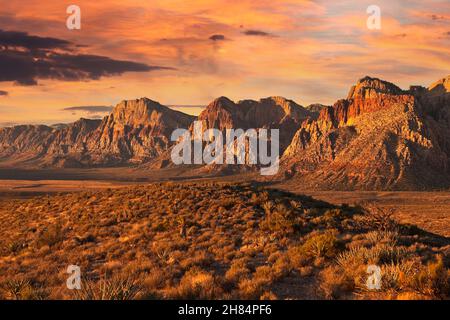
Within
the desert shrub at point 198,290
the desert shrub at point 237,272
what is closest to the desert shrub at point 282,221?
the desert shrub at point 237,272

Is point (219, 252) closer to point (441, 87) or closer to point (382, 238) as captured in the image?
point (382, 238)

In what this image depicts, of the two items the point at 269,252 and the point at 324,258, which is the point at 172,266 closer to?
the point at 269,252

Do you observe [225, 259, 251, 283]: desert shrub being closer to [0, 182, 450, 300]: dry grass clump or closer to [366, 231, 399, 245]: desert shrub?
[0, 182, 450, 300]: dry grass clump

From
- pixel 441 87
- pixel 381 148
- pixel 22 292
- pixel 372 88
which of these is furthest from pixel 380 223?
pixel 441 87

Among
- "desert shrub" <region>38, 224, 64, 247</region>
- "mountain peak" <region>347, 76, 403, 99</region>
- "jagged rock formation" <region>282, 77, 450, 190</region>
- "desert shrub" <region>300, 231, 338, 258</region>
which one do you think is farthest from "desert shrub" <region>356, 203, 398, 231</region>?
"mountain peak" <region>347, 76, 403, 99</region>

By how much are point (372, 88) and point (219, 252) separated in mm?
168444

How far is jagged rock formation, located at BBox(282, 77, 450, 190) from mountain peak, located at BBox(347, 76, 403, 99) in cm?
67

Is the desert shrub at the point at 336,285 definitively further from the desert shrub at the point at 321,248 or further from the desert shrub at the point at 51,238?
the desert shrub at the point at 51,238

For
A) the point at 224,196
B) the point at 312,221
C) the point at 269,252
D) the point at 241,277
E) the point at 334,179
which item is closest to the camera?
the point at 241,277

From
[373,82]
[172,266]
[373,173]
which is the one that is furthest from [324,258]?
[373,82]

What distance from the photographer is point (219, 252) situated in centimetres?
A: 1625

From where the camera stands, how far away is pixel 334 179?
130125 mm
